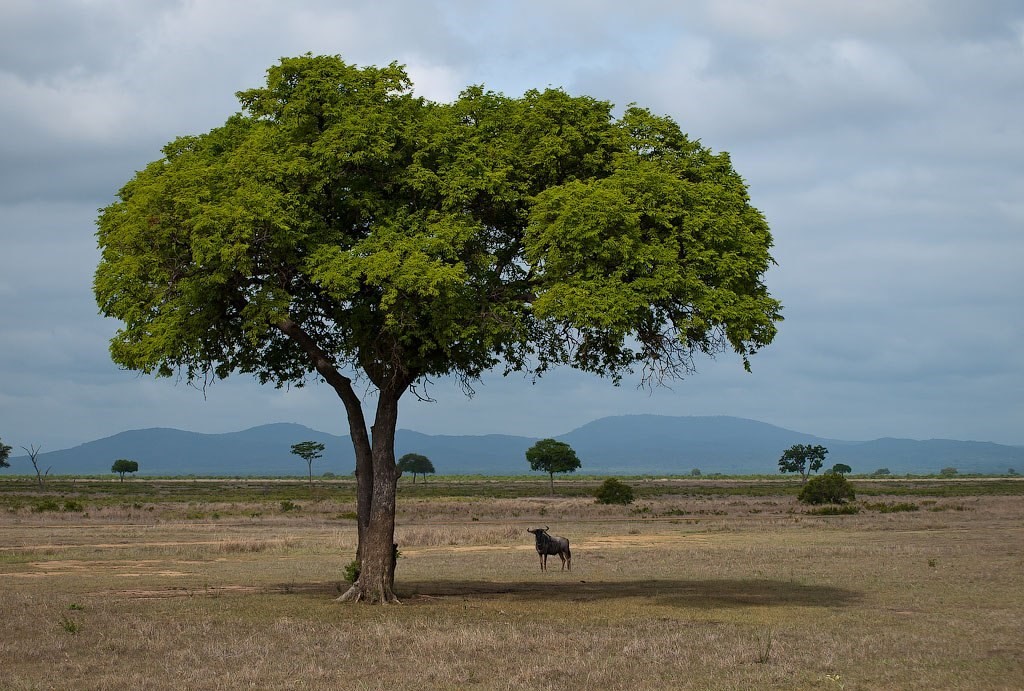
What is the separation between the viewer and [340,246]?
78.7ft

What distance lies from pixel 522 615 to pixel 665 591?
6951mm

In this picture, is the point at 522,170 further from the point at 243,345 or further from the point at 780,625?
the point at 780,625

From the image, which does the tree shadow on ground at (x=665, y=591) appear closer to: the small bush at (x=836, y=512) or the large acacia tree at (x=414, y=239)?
the large acacia tree at (x=414, y=239)

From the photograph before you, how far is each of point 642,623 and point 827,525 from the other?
4257 centimetres

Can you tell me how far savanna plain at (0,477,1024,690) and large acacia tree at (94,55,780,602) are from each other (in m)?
4.63

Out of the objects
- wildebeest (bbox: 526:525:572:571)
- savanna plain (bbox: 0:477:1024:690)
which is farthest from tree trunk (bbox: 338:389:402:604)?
wildebeest (bbox: 526:525:572:571)

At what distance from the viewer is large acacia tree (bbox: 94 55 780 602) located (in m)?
22.3

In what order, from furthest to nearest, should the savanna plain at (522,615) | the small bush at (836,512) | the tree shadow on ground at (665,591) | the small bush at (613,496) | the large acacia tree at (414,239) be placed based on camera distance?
the small bush at (613,496) → the small bush at (836,512) → the tree shadow on ground at (665,591) → the large acacia tree at (414,239) → the savanna plain at (522,615)

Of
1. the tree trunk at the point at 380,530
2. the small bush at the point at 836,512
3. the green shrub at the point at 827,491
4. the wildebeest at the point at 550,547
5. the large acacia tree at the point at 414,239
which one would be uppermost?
the large acacia tree at the point at 414,239

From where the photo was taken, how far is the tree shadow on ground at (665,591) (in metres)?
26.1

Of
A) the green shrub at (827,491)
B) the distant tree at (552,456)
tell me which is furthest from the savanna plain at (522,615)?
the distant tree at (552,456)

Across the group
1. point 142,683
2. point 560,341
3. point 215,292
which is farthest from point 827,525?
point 142,683

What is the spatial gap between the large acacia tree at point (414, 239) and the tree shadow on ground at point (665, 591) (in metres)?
3.92

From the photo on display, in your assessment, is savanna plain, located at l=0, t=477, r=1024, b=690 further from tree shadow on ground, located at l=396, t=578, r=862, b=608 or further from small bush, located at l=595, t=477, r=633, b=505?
small bush, located at l=595, t=477, r=633, b=505
